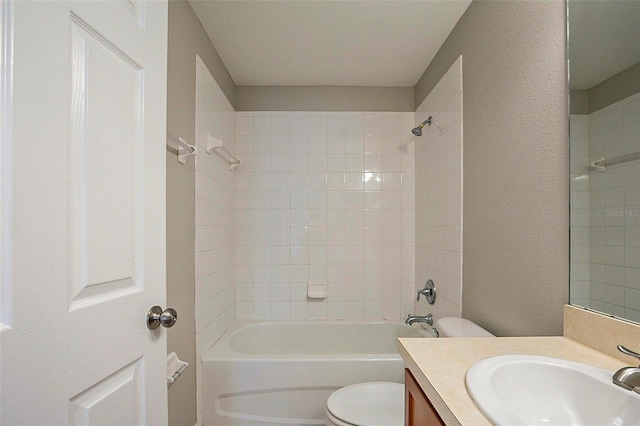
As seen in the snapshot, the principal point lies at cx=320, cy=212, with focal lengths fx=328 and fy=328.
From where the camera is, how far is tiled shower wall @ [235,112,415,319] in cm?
262

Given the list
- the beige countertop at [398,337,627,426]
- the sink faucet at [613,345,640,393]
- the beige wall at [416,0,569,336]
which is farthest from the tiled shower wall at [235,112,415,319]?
the sink faucet at [613,345,640,393]

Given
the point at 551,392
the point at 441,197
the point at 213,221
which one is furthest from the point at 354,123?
the point at 551,392

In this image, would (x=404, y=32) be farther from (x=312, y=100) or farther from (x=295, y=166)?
(x=295, y=166)

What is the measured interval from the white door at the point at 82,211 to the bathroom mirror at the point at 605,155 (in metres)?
1.22

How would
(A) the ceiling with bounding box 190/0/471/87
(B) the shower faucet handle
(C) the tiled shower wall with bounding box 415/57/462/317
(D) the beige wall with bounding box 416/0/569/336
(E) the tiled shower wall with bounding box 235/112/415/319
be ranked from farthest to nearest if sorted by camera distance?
1. (E) the tiled shower wall with bounding box 235/112/415/319
2. (B) the shower faucet handle
3. (C) the tiled shower wall with bounding box 415/57/462/317
4. (A) the ceiling with bounding box 190/0/471/87
5. (D) the beige wall with bounding box 416/0/569/336

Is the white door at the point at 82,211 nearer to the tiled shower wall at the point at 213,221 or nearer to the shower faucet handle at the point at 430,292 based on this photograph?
the tiled shower wall at the point at 213,221

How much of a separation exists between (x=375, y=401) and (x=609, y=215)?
1216 millimetres

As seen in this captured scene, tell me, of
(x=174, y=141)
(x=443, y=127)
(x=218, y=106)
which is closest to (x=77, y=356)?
(x=174, y=141)

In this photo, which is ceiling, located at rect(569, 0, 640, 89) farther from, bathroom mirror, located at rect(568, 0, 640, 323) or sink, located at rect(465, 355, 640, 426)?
sink, located at rect(465, 355, 640, 426)

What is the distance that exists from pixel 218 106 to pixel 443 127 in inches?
57.5

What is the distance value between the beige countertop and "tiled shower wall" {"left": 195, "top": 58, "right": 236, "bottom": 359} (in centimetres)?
130

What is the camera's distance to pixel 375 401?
1543 mm

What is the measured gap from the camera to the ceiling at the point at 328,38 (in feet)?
5.60

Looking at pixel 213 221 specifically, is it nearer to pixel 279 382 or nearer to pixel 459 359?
pixel 279 382
